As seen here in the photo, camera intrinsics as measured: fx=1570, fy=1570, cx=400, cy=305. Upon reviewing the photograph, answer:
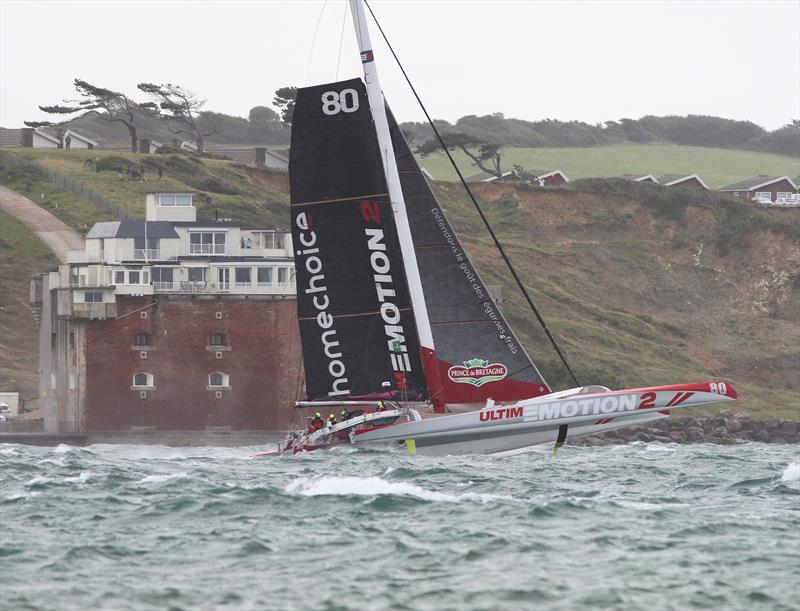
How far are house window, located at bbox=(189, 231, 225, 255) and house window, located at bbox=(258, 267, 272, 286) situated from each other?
14.7ft

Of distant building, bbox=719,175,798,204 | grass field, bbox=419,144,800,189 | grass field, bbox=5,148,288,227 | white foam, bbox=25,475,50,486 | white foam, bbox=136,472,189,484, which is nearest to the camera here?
white foam, bbox=25,475,50,486

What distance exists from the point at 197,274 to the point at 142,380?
21.3ft

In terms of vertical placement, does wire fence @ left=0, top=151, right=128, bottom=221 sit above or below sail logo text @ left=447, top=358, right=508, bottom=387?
above

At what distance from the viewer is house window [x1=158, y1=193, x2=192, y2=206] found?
9606 cm

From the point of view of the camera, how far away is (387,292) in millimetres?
43781

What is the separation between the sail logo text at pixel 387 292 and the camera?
143ft

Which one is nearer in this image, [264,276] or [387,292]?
[387,292]

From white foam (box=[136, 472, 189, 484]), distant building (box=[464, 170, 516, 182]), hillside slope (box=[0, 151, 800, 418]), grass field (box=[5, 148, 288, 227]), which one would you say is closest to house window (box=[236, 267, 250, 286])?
hillside slope (box=[0, 151, 800, 418])

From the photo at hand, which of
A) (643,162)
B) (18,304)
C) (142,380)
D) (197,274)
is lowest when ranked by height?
(142,380)

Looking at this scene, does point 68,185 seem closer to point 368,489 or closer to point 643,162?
point 643,162

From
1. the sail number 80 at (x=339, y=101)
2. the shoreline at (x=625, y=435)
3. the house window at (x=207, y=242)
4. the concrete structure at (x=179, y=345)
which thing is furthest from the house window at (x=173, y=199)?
the sail number 80 at (x=339, y=101)

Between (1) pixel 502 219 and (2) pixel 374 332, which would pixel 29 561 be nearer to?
(2) pixel 374 332

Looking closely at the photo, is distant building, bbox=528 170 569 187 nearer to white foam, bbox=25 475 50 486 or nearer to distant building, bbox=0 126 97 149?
distant building, bbox=0 126 97 149

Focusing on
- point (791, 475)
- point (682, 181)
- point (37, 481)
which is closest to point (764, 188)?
point (682, 181)
